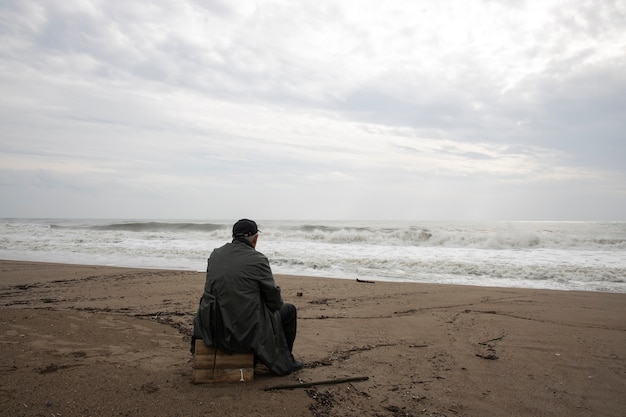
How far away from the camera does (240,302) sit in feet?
11.6

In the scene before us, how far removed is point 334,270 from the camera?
42.4 ft

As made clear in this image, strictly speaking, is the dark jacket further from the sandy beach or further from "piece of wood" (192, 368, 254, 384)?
the sandy beach

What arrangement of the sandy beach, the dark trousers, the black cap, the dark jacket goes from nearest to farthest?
the sandy beach, the dark jacket, the black cap, the dark trousers

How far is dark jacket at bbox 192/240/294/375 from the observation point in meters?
3.51

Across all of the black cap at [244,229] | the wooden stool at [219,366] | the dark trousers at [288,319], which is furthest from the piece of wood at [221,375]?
the black cap at [244,229]

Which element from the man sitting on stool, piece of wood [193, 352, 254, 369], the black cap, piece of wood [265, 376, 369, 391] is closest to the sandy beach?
piece of wood [265, 376, 369, 391]

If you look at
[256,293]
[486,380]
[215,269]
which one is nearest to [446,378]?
[486,380]

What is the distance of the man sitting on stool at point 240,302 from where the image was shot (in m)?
3.52

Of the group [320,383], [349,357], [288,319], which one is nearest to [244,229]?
[288,319]

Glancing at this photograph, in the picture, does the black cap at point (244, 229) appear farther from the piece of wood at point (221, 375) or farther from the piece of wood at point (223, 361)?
the piece of wood at point (221, 375)

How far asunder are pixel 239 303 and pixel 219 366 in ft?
2.06

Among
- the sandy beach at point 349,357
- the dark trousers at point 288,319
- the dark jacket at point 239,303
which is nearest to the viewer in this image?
the sandy beach at point 349,357

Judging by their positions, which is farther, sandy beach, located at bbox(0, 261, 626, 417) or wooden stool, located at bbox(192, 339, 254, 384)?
wooden stool, located at bbox(192, 339, 254, 384)

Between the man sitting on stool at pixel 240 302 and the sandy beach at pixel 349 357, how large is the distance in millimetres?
405
